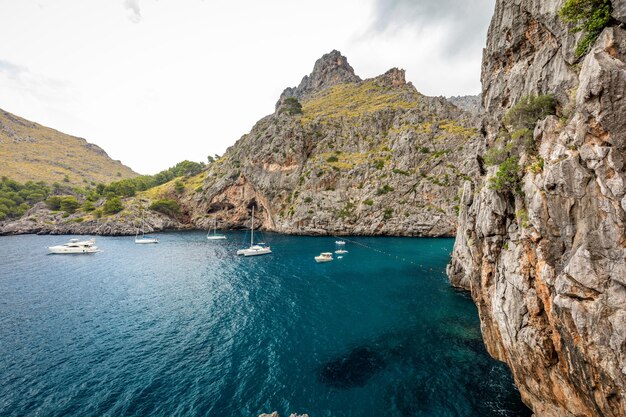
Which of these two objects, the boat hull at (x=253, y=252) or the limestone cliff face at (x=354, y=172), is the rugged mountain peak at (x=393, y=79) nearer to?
the limestone cliff face at (x=354, y=172)

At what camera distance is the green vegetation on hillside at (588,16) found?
43.2 ft

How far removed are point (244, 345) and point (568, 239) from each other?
27.9 metres

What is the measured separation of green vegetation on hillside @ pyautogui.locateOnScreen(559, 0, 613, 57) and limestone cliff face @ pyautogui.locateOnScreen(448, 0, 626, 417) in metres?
0.52

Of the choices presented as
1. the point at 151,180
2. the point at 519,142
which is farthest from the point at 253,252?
the point at 151,180

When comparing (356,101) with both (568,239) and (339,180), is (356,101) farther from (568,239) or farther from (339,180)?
(568,239)

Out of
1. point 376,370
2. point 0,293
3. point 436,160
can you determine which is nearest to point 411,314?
point 376,370

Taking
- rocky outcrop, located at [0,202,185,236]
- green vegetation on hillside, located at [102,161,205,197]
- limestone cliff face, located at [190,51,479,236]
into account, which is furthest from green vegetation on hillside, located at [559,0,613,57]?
green vegetation on hillside, located at [102,161,205,197]

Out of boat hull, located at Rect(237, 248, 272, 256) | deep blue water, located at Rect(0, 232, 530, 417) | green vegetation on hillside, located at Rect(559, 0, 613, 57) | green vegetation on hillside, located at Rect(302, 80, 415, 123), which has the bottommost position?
deep blue water, located at Rect(0, 232, 530, 417)

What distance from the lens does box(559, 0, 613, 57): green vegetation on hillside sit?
13.2m

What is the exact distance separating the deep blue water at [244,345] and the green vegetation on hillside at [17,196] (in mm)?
102277

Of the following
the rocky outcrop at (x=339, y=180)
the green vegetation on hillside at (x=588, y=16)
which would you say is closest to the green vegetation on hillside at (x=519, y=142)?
the green vegetation on hillside at (x=588, y=16)

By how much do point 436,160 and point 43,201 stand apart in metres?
188

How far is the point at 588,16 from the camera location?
13.9m

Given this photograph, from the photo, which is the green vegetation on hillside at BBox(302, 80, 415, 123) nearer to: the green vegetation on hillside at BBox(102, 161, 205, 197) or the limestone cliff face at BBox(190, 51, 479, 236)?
the limestone cliff face at BBox(190, 51, 479, 236)
